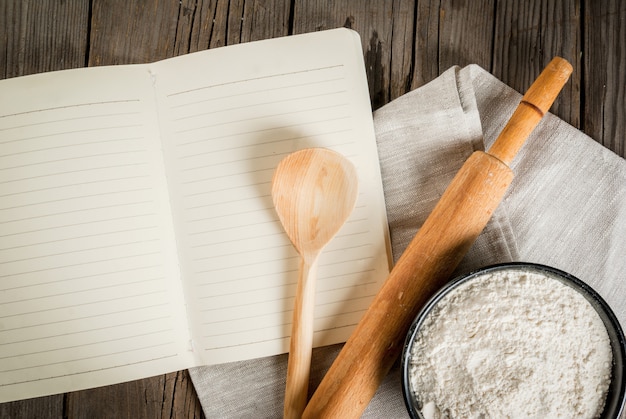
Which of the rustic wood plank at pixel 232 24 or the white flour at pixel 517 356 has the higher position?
the rustic wood plank at pixel 232 24

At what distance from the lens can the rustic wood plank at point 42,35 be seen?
0.59 metres

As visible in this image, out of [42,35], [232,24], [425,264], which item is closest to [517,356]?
[425,264]

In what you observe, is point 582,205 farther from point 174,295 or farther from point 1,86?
point 1,86

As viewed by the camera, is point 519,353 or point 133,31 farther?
point 133,31

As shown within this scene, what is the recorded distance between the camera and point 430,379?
42cm

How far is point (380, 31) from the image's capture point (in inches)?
22.8

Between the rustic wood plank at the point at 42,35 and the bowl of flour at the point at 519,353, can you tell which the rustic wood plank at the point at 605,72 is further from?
the rustic wood plank at the point at 42,35

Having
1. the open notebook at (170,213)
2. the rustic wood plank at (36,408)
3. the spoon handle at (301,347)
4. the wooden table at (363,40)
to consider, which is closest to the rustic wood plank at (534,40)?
the wooden table at (363,40)

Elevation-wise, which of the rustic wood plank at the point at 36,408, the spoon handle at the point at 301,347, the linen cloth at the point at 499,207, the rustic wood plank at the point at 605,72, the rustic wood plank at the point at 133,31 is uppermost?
the rustic wood plank at the point at 133,31

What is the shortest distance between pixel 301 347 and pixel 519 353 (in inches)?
7.9

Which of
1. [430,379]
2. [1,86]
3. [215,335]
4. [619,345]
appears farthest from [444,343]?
[1,86]

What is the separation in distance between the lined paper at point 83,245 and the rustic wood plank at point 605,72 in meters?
0.48

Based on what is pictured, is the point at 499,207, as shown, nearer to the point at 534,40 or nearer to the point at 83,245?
the point at 534,40

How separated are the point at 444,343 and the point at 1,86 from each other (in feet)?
1.76
